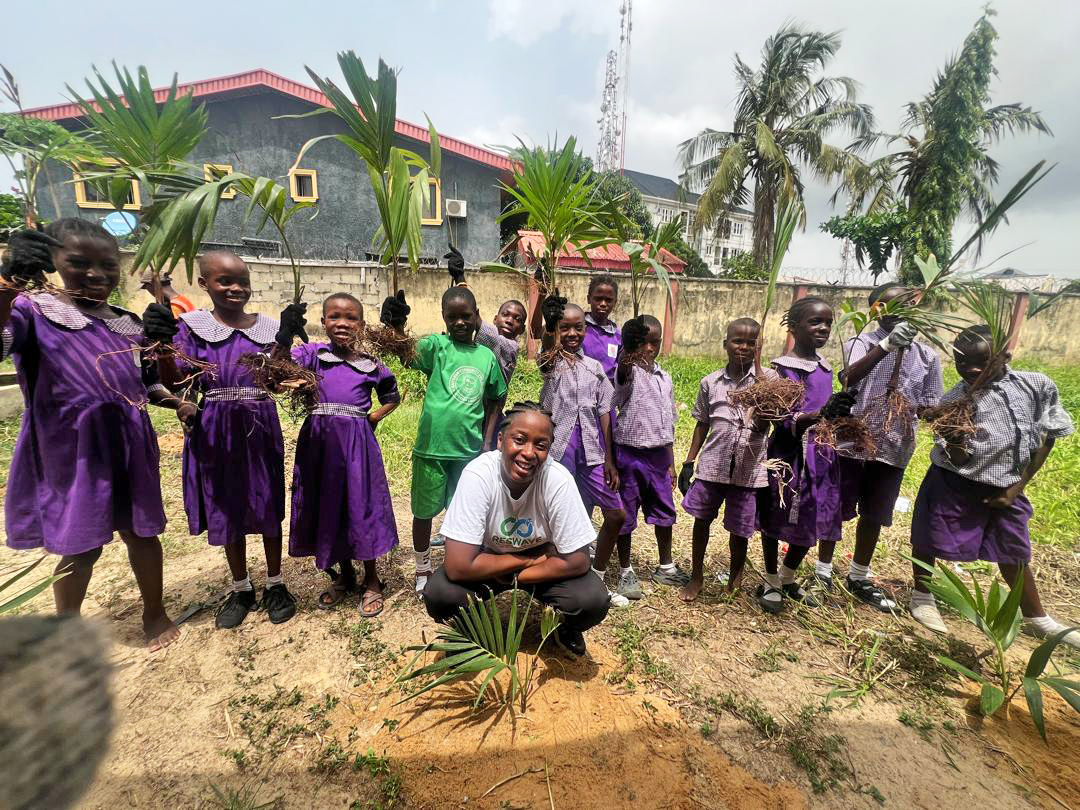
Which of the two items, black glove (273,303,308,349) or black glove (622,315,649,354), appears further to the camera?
black glove (622,315,649,354)

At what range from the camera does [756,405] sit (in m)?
2.63

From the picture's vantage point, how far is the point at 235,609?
280 centimetres

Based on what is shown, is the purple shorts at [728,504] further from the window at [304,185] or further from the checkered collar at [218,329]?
the window at [304,185]

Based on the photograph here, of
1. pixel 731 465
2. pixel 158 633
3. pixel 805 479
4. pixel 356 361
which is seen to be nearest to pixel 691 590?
pixel 731 465

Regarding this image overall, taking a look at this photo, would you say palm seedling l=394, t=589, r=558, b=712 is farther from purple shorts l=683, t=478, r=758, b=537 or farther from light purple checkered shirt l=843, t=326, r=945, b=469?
light purple checkered shirt l=843, t=326, r=945, b=469

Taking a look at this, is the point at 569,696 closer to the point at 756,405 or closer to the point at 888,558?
the point at 756,405

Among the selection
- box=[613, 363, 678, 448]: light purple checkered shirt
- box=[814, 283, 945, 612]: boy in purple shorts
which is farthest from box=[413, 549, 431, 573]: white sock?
box=[814, 283, 945, 612]: boy in purple shorts

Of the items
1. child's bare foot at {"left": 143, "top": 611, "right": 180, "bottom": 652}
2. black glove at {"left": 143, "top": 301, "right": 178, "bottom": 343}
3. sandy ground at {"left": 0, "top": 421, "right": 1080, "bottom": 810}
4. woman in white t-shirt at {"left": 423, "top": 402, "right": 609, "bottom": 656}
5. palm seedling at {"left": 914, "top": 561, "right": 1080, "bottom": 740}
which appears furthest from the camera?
child's bare foot at {"left": 143, "top": 611, "right": 180, "bottom": 652}

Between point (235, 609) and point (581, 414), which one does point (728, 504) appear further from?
point (235, 609)

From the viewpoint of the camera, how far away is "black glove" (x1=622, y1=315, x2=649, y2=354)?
9.47ft

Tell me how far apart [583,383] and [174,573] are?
3.07m

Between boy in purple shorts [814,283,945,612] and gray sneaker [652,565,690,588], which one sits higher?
boy in purple shorts [814,283,945,612]

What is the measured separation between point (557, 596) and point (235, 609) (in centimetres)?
189

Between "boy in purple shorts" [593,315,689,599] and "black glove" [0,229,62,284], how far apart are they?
2.72 metres
